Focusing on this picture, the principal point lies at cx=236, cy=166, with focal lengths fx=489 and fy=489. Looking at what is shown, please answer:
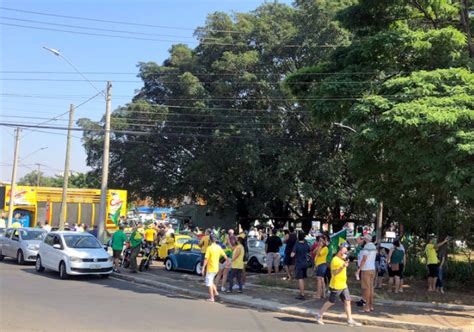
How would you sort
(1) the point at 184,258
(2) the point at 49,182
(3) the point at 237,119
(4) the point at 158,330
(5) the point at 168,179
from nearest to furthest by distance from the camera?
(4) the point at 158,330, (1) the point at 184,258, (3) the point at 237,119, (5) the point at 168,179, (2) the point at 49,182

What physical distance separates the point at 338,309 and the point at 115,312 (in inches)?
217

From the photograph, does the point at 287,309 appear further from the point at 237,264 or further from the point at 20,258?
the point at 20,258

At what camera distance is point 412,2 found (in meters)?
16.2

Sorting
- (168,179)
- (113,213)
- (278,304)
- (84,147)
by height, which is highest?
(84,147)

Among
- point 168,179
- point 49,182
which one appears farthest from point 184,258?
point 49,182

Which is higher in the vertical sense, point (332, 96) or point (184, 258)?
point (332, 96)

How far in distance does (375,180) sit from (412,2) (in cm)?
602

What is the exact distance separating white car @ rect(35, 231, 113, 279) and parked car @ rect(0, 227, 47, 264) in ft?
8.24

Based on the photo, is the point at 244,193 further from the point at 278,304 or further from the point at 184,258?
the point at 278,304

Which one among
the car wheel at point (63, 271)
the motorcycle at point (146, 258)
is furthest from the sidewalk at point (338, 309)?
the car wheel at point (63, 271)

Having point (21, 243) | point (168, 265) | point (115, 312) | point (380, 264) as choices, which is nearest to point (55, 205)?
point (21, 243)

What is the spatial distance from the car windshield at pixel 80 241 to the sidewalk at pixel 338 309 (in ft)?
6.38

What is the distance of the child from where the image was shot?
16269mm

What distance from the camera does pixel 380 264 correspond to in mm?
16750
